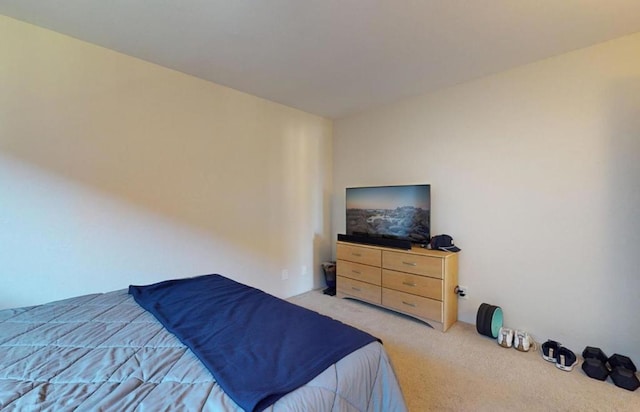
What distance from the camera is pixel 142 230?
7.88 ft

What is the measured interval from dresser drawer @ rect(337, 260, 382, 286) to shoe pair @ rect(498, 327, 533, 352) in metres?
1.18

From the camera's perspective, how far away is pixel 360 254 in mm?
3297

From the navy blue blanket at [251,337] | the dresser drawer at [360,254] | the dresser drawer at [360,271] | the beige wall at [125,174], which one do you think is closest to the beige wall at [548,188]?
the dresser drawer at [360,254]

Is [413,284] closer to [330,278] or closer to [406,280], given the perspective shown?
[406,280]

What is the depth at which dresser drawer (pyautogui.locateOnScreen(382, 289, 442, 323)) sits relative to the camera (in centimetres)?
267

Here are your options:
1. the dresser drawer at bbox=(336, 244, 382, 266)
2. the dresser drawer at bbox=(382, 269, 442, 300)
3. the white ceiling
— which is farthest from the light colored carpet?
the white ceiling

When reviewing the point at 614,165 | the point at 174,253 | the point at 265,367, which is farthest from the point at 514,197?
the point at 174,253

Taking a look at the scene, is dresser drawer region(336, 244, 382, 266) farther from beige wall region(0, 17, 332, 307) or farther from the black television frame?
beige wall region(0, 17, 332, 307)

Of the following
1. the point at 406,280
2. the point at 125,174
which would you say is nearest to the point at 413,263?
the point at 406,280

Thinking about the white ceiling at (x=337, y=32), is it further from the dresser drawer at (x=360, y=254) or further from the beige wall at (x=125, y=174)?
the dresser drawer at (x=360, y=254)

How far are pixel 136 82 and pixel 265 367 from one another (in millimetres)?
2519

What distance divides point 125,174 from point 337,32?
2004 millimetres

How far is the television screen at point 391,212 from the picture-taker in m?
2.97

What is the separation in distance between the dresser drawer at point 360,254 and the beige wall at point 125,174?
2.27 feet
